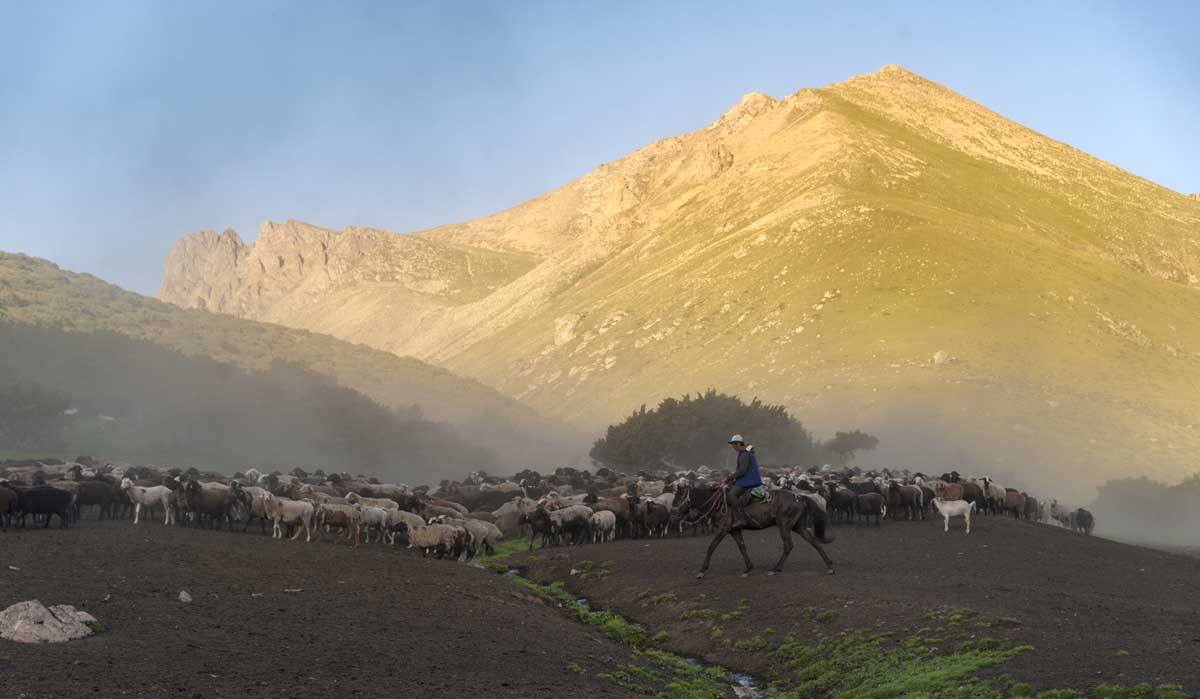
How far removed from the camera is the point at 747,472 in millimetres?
26312

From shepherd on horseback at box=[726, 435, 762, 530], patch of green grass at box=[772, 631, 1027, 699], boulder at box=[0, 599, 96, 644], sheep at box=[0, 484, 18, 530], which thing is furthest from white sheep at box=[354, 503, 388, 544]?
boulder at box=[0, 599, 96, 644]

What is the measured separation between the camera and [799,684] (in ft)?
64.1

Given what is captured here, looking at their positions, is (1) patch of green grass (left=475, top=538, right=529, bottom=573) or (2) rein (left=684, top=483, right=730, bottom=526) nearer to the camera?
(2) rein (left=684, top=483, right=730, bottom=526)

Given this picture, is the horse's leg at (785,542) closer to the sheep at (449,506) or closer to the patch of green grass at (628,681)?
the patch of green grass at (628,681)

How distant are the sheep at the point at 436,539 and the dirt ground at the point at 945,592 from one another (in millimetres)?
2600

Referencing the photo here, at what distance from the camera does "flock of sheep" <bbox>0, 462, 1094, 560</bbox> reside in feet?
106

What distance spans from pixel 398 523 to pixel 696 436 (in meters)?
55.4

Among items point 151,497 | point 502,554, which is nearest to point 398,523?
point 502,554

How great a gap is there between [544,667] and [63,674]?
7.23 meters

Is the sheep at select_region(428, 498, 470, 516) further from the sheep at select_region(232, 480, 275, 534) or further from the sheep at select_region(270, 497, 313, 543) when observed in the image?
the sheep at select_region(270, 497, 313, 543)

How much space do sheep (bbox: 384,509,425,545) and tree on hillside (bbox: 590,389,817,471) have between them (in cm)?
5309

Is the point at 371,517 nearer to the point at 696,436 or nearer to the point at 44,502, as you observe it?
the point at 44,502

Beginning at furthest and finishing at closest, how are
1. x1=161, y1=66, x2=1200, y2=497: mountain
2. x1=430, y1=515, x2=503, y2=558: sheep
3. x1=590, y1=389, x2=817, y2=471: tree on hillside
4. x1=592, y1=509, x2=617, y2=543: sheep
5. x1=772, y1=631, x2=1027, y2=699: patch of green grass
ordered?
x1=161, y1=66, x2=1200, y2=497: mountain, x1=590, y1=389, x2=817, y2=471: tree on hillside, x1=592, y1=509, x2=617, y2=543: sheep, x1=430, y1=515, x2=503, y2=558: sheep, x1=772, y1=631, x2=1027, y2=699: patch of green grass

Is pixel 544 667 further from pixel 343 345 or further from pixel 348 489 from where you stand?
pixel 343 345
